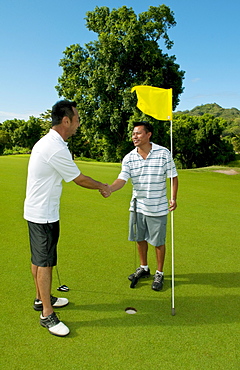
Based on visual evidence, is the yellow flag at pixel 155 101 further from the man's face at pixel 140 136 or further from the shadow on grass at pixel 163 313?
the shadow on grass at pixel 163 313

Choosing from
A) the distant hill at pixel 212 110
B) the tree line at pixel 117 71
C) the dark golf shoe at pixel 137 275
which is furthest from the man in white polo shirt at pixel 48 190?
the distant hill at pixel 212 110

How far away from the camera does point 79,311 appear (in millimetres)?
3146

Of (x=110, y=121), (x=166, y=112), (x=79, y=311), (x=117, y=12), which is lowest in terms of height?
(x=79, y=311)

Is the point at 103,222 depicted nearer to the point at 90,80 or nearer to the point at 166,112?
the point at 166,112

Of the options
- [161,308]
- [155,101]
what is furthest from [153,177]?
[161,308]

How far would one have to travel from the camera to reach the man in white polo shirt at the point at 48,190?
278cm

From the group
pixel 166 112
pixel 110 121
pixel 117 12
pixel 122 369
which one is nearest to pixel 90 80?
pixel 110 121

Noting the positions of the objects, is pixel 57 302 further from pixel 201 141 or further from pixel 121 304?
Answer: pixel 201 141

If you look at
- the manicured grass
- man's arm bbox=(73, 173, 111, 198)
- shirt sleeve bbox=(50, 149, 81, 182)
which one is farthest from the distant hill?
shirt sleeve bbox=(50, 149, 81, 182)

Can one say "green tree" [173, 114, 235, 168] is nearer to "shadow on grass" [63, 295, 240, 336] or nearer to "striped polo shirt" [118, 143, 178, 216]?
"striped polo shirt" [118, 143, 178, 216]

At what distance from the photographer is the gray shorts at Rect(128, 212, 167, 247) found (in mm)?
3785

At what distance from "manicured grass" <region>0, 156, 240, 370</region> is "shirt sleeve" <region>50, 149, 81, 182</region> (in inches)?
53.4

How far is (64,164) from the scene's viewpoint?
2.79 meters

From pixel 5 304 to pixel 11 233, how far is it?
8.62 ft
